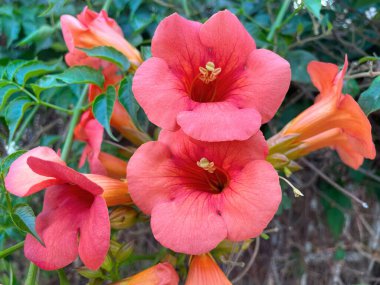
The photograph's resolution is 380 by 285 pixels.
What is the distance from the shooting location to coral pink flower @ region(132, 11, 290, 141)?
106cm

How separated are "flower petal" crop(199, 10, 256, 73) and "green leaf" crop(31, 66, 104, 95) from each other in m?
0.41

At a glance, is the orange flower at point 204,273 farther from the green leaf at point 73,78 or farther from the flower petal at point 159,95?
the green leaf at point 73,78

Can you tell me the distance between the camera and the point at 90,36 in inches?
61.5

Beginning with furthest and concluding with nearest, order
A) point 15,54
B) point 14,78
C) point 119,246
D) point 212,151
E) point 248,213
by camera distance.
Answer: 1. point 15,54
2. point 14,78
3. point 119,246
4. point 212,151
5. point 248,213

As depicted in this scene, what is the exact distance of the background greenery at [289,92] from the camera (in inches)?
60.9

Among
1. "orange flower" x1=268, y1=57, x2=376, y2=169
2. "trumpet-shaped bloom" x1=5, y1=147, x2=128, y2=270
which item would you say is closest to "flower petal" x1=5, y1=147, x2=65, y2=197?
"trumpet-shaped bloom" x1=5, y1=147, x2=128, y2=270

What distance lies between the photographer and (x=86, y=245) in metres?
1.10

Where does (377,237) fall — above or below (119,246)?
below

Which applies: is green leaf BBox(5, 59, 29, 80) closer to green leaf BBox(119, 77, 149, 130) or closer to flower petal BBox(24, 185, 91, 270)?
green leaf BBox(119, 77, 149, 130)

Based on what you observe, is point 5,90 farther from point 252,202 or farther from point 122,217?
point 252,202

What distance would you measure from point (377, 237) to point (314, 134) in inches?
62.4

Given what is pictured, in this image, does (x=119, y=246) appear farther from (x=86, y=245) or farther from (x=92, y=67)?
(x=92, y=67)

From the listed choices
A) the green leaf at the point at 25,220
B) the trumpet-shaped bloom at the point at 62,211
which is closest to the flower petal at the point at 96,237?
the trumpet-shaped bloom at the point at 62,211

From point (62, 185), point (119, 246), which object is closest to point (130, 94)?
point (62, 185)
